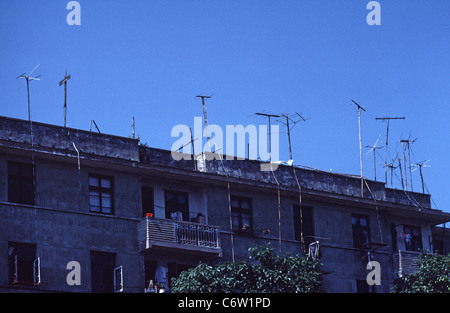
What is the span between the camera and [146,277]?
128 feet

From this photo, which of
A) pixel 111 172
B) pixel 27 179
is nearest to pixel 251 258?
pixel 111 172

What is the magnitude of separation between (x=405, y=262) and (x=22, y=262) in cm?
1795

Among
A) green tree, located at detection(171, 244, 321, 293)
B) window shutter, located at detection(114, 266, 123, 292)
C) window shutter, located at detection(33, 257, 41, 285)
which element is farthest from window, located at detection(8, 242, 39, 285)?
green tree, located at detection(171, 244, 321, 293)

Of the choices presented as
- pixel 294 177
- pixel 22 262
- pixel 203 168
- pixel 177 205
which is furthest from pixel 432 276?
pixel 22 262

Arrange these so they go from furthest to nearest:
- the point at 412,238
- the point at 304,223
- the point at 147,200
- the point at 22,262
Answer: the point at 412,238
the point at 304,223
the point at 147,200
the point at 22,262

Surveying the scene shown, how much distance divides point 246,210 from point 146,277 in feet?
18.9

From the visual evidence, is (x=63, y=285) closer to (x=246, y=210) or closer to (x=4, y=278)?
(x=4, y=278)

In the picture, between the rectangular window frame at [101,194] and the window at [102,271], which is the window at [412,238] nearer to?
the rectangular window frame at [101,194]

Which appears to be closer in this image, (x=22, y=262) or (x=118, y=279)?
(x=22, y=262)

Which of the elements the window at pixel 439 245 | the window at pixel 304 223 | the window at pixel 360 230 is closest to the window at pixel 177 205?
the window at pixel 304 223

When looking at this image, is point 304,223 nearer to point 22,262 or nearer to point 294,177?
point 294,177

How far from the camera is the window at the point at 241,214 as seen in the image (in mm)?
42013

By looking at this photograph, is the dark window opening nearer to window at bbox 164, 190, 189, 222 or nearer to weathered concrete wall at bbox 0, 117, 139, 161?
window at bbox 164, 190, 189, 222

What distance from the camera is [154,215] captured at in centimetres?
4006
